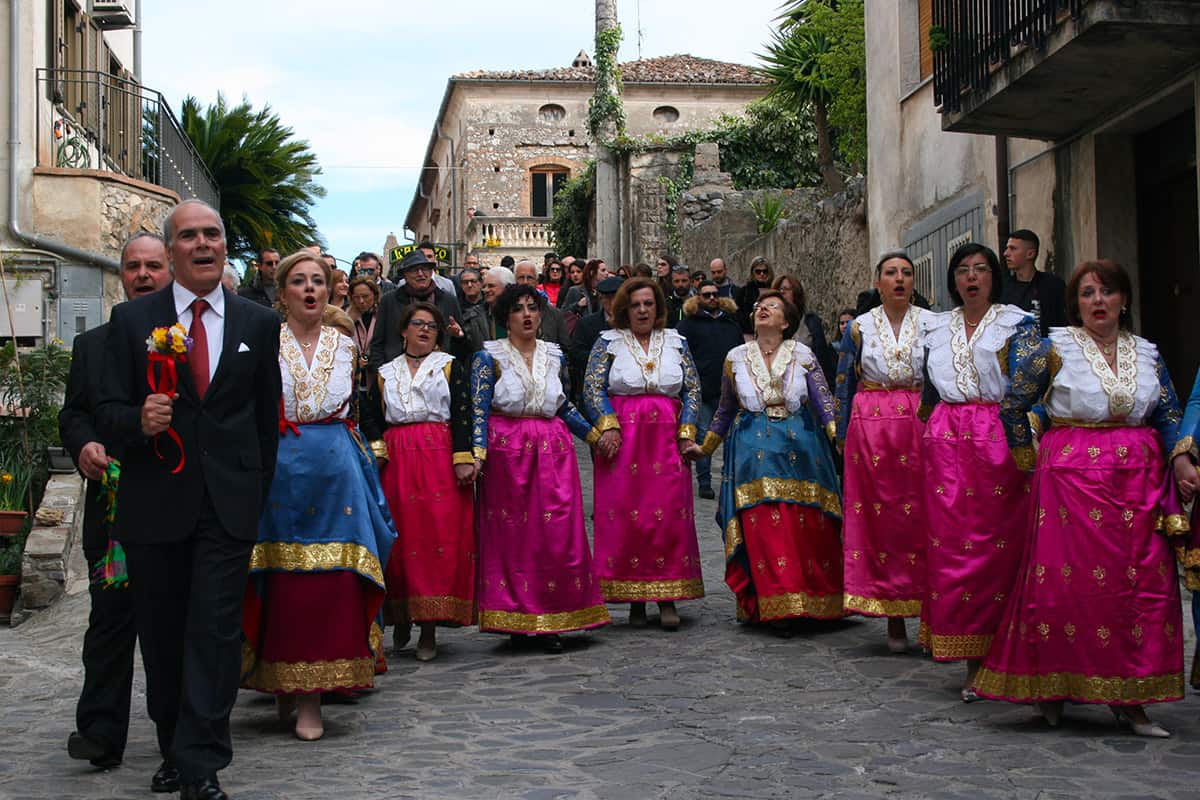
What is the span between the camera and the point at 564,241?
42.1 m

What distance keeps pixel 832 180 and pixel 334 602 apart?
24.9m

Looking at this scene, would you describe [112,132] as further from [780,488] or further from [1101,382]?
[1101,382]

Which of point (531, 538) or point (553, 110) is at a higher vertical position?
point (553, 110)

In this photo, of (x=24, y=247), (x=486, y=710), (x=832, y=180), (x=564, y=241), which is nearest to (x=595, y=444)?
(x=486, y=710)

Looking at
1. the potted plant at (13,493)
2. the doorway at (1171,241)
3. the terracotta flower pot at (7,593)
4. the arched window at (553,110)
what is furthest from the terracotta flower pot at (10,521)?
the arched window at (553,110)

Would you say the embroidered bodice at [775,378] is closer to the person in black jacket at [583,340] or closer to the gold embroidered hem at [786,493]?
the gold embroidered hem at [786,493]

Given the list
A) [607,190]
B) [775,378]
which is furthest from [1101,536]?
[607,190]

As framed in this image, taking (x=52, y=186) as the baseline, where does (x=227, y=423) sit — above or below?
below

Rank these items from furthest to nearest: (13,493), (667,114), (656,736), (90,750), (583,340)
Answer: (667,114) < (583,340) < (13,493) < (656,736) < (90,750)

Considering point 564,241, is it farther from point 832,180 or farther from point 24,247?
point 24,247

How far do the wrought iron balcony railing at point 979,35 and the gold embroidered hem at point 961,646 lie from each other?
5.03 m

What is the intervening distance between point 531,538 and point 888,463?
1.97 meters

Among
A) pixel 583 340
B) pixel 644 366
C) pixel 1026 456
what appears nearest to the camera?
pixel 1026 456

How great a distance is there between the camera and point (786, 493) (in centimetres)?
929
